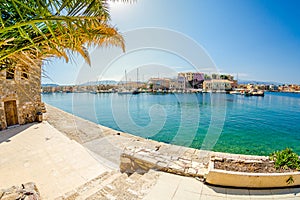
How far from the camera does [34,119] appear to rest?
9.93 m

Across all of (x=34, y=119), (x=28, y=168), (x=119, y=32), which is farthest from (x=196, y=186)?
(x=34, y=119)

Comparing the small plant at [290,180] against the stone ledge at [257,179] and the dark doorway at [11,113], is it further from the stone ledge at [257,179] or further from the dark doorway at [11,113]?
the dark doorway at [11,113]

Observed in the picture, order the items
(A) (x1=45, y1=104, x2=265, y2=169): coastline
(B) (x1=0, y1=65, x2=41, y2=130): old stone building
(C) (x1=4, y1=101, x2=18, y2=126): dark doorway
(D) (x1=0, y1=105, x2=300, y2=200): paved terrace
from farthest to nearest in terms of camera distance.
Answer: (C) (x1=4, y1=101, x2=18, y2=126): dark doorway → (B) (x1=0, y1=65, x2=41, y2=130): old stone building → (A) (x1=45, y1=104, x2=265, y2=169): coastline → (D) (x1=0, y1=105, x2=300, y2=200): paved terrace

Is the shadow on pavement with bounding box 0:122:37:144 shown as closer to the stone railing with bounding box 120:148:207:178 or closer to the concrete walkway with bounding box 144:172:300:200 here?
the stone railing with bounding box 120:148:207:178

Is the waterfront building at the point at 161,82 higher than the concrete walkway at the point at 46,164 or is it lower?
higher

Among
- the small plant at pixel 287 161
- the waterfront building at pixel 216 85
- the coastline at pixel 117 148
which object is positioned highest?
the waterfront building at pixel 216 85

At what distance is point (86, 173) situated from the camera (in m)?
4.35

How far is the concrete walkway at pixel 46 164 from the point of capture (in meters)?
3.82

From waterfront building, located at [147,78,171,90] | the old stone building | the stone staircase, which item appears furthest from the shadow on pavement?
waterfront building, located at [147,78,171,90]

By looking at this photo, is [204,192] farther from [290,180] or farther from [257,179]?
[290,180]

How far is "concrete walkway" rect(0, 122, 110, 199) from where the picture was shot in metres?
3.82

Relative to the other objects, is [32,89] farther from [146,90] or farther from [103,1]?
[146,90]

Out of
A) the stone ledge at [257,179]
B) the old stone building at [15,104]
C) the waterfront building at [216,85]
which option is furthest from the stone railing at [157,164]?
the waterfront building at [216,85]

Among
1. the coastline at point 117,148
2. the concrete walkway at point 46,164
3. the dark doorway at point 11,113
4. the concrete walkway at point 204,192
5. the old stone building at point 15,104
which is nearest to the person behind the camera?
the concrete walkway at point 204,192
